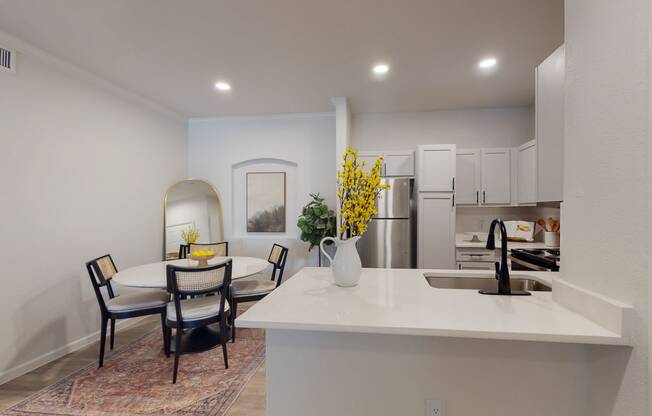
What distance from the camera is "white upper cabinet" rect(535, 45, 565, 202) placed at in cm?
146

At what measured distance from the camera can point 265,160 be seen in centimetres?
471

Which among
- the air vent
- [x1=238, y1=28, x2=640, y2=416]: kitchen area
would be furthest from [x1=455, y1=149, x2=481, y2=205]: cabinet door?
the air vent

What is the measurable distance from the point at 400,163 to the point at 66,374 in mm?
3982

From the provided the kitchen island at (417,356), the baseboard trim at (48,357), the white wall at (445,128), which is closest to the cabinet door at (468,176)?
the white wall at (445,128)

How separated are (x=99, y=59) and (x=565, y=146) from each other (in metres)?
3.60

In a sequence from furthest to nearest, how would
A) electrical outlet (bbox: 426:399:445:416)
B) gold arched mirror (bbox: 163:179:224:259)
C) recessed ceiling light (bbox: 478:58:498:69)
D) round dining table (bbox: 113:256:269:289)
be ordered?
1. gold arched mirror (bbox: 163:179:224:259)
2. recessed ceiling light (bbox: 478:58:498:69)
3. round dining table (bbox: 113:256:269:289)
4. electrical outlet (bbox: 426:399:445:416)

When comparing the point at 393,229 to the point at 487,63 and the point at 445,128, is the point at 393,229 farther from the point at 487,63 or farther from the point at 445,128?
the point at 487,63

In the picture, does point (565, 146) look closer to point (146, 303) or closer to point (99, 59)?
point (146, 303)

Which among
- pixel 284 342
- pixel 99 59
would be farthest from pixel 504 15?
pixel 99 59

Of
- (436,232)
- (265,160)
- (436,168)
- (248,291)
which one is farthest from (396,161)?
(248,291)

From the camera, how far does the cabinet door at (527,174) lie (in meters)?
3.48

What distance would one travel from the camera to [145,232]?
3.89m

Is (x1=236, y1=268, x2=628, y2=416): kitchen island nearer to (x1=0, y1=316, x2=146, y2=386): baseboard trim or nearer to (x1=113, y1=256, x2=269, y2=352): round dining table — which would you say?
(x1=113, y1=256, x2=269, y2=352): round dining table

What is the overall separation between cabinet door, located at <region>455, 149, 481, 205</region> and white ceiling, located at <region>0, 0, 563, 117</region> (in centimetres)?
74
